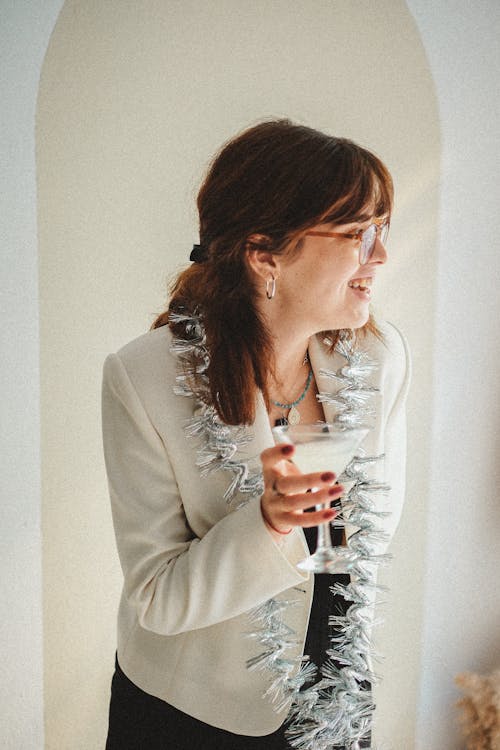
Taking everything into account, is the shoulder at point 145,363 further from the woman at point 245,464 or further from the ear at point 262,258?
the ear at point 262,258

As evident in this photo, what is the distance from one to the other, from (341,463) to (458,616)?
1.30 m

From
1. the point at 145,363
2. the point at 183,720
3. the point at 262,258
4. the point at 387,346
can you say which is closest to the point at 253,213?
the point at 262,258

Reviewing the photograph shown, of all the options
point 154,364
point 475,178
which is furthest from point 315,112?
point 154,364

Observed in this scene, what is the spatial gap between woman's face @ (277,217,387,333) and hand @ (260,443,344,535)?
30 cm

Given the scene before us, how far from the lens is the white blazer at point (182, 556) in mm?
1025

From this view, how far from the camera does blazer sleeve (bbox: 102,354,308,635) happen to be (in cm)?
102

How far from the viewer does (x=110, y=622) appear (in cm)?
180

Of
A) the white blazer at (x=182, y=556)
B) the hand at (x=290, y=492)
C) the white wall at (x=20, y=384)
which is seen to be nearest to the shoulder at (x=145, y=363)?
the white blazer at (x=182, y=556)

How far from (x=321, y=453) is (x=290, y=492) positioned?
12 cm

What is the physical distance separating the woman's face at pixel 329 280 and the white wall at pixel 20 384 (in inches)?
27.6

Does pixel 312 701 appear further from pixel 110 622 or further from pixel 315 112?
pixel 315 112

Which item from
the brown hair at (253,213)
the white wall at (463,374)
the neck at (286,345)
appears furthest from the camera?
the white wall at (463,374)

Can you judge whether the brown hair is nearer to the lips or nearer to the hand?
the lips

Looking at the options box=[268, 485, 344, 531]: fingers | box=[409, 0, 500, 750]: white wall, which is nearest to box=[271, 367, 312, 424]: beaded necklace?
box=[268, 485, 344, 531]: fingers
